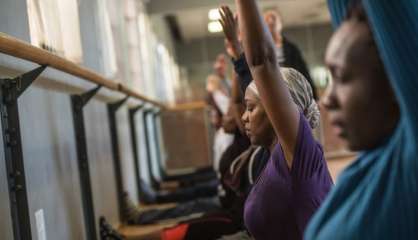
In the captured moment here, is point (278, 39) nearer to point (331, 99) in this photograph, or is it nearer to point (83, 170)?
point (83, 170)

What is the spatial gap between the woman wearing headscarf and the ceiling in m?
5.09

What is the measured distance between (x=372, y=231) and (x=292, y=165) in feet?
1.60

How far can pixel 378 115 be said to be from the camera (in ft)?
2.11

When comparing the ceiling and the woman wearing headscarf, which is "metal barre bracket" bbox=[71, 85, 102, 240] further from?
the ceiling

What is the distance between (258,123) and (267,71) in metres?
0.37

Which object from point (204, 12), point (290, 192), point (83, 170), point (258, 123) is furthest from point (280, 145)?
point (204, 12)

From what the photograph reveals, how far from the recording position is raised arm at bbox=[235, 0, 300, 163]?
37.9 inches

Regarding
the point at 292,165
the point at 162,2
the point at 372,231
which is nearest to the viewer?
the point at 372,231

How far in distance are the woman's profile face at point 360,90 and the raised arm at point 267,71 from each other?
0.31m

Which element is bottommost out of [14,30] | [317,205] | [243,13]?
[317,205]

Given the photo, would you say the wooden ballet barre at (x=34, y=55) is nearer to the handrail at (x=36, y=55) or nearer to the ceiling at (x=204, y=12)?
the handrail at (x=36, y=55)

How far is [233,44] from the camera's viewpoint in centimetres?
161

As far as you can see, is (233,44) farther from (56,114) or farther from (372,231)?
(372,231)

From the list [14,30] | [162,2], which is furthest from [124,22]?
[14,30]
